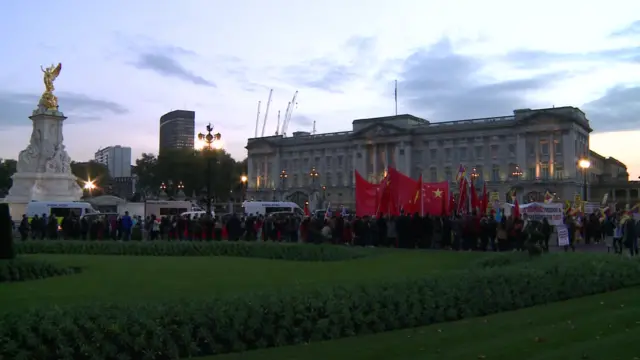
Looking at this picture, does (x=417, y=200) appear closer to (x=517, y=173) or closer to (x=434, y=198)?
(x=434, y=198)

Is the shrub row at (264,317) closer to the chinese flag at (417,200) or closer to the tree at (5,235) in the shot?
the tree at (5,235)

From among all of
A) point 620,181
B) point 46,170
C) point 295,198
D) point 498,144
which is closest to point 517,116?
point 498,144

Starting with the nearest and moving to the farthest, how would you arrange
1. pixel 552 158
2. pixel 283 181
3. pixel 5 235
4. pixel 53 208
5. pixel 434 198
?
pixel 5 235
pixel 434 198
pixel 53 208
pixel 552 158
pixel 283 181

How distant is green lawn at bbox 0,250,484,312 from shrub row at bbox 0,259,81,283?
55cm

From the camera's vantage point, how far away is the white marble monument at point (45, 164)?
48969 millimetres

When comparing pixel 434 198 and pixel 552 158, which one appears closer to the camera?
pixel 434 198

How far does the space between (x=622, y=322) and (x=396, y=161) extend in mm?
104202

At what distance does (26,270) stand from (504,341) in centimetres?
1269

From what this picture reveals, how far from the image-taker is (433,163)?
368ft

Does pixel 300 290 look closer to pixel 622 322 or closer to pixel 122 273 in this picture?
pixel 622 322

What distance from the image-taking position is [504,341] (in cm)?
902

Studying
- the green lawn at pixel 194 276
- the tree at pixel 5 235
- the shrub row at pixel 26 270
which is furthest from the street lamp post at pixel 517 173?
the tree at pixel 5 235

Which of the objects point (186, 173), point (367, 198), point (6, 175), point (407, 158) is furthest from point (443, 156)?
point (367, 198)

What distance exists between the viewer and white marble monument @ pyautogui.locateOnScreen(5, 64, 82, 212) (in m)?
49.0
